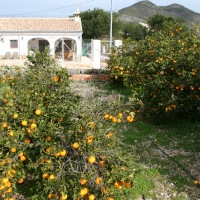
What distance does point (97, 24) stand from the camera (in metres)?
34.5

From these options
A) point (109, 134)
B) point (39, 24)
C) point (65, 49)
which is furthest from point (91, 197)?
point (39, 24)

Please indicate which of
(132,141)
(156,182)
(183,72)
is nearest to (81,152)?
(156,182)

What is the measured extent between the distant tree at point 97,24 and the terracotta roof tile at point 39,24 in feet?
26.1

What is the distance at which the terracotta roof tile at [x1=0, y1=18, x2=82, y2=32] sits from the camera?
24659mm

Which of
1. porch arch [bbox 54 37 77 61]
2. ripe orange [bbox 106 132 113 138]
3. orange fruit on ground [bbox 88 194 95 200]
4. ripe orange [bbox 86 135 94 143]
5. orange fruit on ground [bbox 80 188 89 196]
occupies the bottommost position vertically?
orange fruit on ground [bbox 88 194 95 200]

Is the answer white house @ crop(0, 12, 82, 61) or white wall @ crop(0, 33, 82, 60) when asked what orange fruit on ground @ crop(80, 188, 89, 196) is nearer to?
white house @ crop(0, 12, 82, 61)

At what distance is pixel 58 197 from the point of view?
2.78 metres

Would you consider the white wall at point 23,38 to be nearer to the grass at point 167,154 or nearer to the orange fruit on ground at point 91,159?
the grass at point 167,154

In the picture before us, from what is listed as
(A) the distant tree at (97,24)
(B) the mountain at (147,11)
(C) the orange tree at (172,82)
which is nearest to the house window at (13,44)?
(A) the distant tree at (97,24)

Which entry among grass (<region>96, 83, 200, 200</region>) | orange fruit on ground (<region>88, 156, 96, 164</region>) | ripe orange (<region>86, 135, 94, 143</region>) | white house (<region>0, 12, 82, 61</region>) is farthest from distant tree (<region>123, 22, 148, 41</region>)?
orange fruit on ground (<region>88, 156, 96, 164</region>)

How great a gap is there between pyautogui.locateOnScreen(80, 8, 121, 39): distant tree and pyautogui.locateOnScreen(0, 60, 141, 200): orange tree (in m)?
32.1

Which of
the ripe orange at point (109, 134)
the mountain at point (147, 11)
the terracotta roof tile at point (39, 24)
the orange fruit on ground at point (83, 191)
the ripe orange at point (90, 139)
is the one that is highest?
the mountain at point (147, 11)

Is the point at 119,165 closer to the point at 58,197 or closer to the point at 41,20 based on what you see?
the point at 58,197

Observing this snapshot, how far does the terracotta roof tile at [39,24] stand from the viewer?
24659 mm
